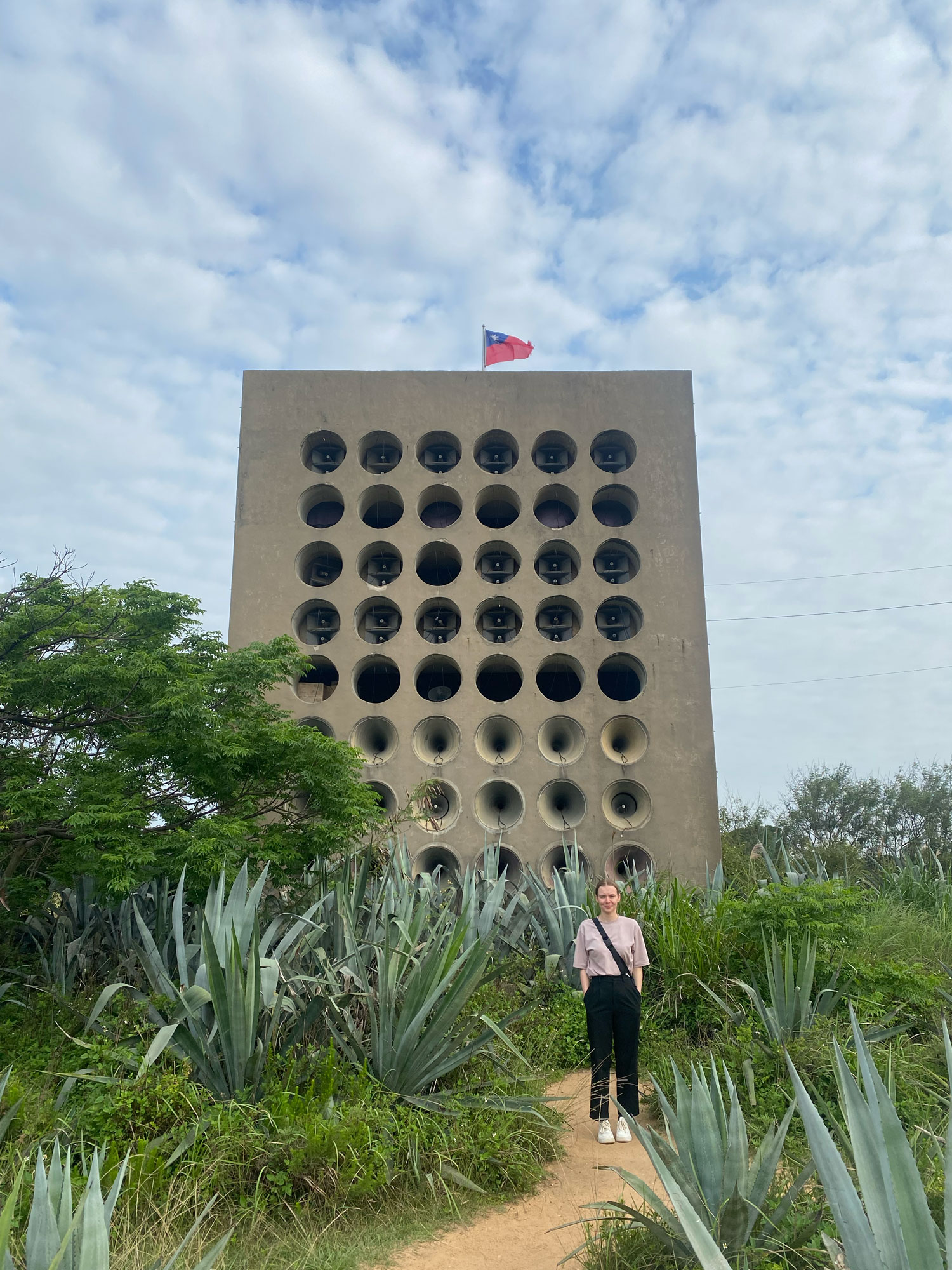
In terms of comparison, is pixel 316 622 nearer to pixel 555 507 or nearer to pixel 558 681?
pixel 558 681

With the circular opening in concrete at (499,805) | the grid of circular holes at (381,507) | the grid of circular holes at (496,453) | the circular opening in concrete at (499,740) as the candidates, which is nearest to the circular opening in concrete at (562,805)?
the circular opening in concrete at (499,805)

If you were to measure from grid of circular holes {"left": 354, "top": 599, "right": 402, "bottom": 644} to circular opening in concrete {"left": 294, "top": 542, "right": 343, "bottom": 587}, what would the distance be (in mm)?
1021

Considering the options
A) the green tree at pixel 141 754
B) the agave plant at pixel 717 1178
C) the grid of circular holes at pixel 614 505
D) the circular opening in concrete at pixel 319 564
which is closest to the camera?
the agave plant at pixel 717 1178

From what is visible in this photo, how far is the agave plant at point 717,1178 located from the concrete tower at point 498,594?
13.6 meters

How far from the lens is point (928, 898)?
1091cm

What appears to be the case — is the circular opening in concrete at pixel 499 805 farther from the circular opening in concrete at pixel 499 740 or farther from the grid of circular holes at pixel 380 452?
the grid of circular holes at pixel 380 452

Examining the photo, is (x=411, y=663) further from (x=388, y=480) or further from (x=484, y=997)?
(x=484, y=997)

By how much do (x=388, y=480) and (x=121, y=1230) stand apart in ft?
55.5

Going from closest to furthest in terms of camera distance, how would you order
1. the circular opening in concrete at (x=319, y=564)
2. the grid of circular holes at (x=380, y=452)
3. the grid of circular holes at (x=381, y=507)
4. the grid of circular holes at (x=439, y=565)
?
the circular opening in concrete at (x=319, y=564), the grid of circular holes at (x=439, y=565), the grid of circular holes at (x=381, y=507), the grid of circular holes at (x=380, y=452)

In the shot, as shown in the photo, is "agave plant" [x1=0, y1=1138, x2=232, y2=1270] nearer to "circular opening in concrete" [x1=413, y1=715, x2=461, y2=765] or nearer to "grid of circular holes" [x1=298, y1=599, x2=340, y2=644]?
"circular opening in concrete" [x1=413, y1=715, x2=461, y2=765]

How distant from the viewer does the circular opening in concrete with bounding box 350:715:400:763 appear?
701 inches

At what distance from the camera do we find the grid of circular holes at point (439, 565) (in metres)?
19.4

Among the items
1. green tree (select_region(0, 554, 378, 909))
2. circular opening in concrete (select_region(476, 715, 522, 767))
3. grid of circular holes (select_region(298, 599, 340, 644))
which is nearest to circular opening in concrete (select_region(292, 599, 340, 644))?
grid of circular holes (select_region(298, 599, 340, 644))

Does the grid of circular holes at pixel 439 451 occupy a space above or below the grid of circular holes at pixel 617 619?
above
